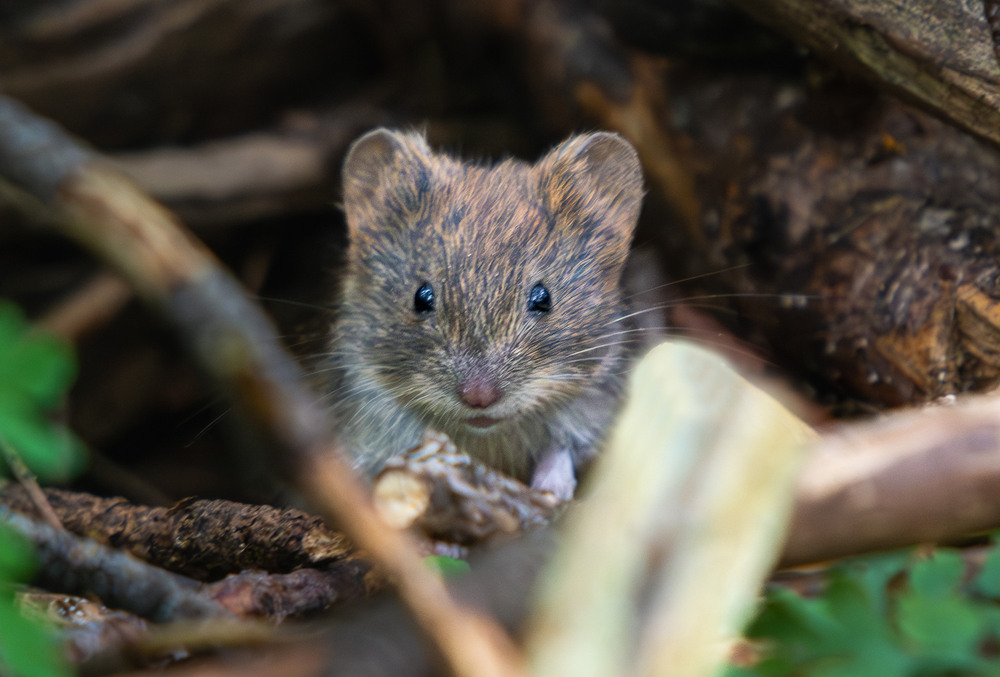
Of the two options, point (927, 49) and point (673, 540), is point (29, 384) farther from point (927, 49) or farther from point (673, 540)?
point (927, 49)

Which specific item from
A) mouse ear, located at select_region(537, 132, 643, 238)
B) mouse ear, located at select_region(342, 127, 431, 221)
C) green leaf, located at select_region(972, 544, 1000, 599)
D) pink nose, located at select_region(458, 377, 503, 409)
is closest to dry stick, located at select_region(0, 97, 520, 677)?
green leaf, located at select_region(972, 544, 1000, 599)

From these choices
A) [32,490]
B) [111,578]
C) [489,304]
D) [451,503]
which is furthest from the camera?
[489,304]

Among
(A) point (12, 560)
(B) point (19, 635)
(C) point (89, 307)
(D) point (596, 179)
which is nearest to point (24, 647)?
(B) point (19, 635)

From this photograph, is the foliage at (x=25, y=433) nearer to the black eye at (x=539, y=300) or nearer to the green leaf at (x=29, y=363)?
the green leaf at (x=29, y=363)

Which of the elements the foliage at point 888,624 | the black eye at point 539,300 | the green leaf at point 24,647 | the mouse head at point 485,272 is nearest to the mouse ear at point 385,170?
the mouse head at point 485,272

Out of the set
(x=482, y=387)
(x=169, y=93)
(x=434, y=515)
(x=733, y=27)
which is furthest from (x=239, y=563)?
(x=169, y=93)

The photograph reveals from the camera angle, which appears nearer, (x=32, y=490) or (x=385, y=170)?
(x=32, y=490)
